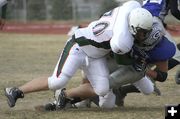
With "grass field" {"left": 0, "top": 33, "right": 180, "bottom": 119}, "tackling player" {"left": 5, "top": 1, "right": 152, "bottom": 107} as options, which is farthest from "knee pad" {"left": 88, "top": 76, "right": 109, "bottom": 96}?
"grass field" {"left": 0, "top": 33, "right": 180, "bottom": 119}

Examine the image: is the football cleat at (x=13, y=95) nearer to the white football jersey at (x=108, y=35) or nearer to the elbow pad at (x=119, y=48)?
the white football jersey at (x=108, y=35)

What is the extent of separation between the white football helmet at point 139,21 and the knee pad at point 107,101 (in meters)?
1.02

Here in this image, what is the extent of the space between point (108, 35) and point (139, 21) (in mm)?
393

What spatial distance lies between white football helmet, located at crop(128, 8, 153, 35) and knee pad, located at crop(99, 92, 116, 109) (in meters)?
1.02

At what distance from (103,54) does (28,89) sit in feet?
2.94

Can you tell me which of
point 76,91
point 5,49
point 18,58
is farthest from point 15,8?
point 76,91

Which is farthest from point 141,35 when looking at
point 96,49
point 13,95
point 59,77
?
point 13,95

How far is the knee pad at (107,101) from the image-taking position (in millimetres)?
6891

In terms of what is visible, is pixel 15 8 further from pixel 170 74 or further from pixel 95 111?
pixel 95 111

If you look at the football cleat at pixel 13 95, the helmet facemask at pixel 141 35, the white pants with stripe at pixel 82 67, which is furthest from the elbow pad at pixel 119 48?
the football cleat at pixel 13 95

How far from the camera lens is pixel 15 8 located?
102 ft

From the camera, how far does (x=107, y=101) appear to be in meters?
6.91

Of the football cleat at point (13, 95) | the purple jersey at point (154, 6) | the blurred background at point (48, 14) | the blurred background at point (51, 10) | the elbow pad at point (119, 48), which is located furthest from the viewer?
the blurred background at point (51, 10)

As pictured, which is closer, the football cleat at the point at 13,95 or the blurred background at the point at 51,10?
the football cleat at the point at 13,95
